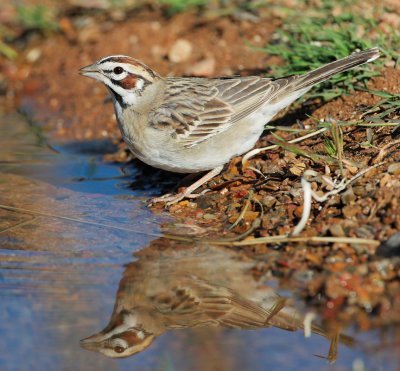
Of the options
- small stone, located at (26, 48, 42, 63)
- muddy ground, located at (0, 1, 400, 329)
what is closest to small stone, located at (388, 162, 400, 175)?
muddy ground, located at (0, 1, 400, 329)

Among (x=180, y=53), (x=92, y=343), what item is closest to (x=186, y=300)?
(x=92, y=343)

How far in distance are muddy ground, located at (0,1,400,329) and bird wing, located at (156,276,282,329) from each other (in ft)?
1.03

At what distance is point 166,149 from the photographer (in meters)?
6.35

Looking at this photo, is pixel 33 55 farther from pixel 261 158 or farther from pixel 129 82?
pixel 261 158

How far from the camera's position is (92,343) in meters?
4.15

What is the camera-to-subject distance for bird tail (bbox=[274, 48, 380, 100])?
20.5 feet

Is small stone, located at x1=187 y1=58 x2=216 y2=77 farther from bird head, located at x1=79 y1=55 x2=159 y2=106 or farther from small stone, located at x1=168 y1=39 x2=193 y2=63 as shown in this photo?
bird head, located at x1=79 y1=55 x2=159 y2=106

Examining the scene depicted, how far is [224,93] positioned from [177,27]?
114 inches

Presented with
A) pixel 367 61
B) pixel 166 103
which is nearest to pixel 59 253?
pixel 166 103

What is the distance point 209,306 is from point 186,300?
0.53 feet

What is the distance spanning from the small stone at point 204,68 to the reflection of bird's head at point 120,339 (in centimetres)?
448

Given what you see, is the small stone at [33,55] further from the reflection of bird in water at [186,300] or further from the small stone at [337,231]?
the small stone at [337,231]

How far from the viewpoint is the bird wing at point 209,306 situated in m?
4.34

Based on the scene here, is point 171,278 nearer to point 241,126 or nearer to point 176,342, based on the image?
point 176,342
